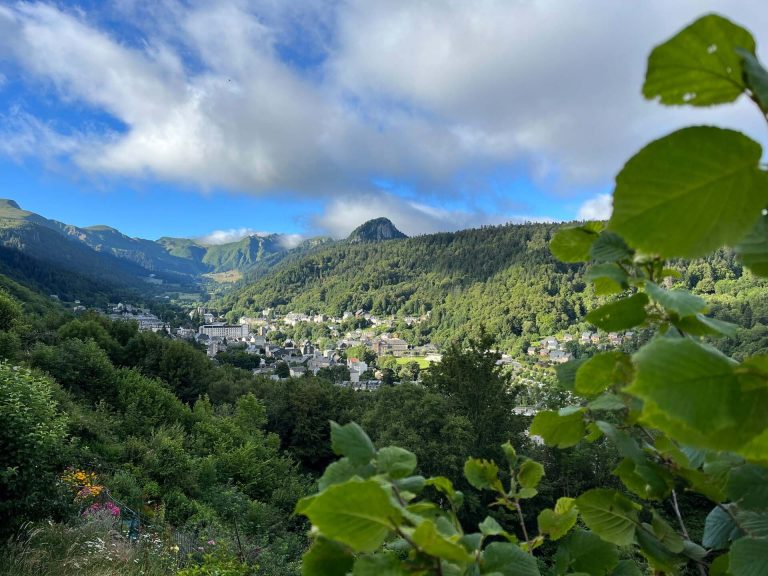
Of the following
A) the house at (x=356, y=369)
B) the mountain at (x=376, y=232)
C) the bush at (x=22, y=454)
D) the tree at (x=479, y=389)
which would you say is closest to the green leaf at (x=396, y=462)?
the bush at (x=22, y=454)

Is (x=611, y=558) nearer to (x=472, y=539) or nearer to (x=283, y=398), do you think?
(x=472, y=539)

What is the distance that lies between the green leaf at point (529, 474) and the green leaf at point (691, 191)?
2.14 ft

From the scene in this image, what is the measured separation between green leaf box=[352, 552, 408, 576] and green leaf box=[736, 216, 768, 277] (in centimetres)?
41

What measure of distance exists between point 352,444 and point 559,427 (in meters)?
0.31

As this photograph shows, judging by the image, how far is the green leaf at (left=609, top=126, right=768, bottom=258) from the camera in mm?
260

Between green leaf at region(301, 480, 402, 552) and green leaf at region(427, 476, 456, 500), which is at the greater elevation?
green leaf at region(301, 480, 402, 552)

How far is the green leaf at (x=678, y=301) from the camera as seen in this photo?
15.6 inches

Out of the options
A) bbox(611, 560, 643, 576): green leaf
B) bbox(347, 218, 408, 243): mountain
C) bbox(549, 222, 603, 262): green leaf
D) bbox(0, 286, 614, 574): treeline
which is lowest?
bbox(0, 286, 614, 574): treeline

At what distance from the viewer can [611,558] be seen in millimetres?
662

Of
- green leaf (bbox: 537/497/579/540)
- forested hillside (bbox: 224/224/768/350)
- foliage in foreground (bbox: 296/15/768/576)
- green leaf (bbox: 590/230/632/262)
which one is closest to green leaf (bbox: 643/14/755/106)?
foliage in foreground (bbox: 296/15/768/576)

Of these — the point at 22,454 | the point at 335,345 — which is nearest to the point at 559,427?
the point at 22,454

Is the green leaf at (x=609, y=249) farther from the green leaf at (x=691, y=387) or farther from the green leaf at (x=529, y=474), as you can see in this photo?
the green leaf at (x=529, y=474)

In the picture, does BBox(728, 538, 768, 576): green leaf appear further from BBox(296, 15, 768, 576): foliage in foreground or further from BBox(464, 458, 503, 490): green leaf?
BBox(464, 458, 503, 490): green leaf

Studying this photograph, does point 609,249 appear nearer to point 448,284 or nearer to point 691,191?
point 691,191
